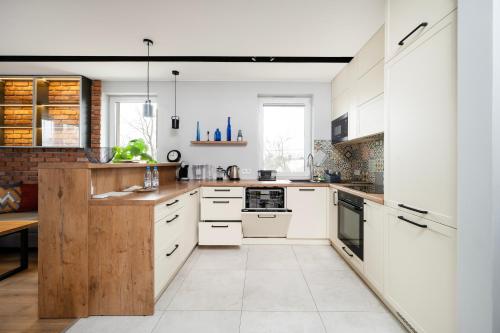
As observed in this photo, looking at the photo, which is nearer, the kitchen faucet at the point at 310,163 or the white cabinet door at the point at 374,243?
the white cabinet door at the point at 374,243

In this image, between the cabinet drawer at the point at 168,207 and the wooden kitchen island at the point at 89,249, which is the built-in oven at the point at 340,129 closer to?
the cabinet drawer at the point at 168,207

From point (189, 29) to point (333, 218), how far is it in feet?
8.85

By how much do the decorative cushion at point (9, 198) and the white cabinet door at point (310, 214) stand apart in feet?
11.8

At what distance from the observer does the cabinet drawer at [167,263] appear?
1926 millimetres

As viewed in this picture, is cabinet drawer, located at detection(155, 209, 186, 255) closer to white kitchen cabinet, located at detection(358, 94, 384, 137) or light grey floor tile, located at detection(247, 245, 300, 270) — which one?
light grey floor tile, located at detection(247, 245, 300, 270)

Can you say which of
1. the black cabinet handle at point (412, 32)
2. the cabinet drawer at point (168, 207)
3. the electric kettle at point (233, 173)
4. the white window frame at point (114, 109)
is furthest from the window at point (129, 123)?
the black cabinet handle at point (412, 32)

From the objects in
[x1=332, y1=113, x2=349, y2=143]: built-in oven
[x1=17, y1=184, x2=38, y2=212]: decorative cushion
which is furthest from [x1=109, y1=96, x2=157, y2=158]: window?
[x1=332, y1=113, x2=349, y2=143]: built-in oven

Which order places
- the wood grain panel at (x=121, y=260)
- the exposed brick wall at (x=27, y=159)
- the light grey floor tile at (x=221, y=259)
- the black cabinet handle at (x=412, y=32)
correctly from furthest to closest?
1. the exposed brick wall at (x=27, y=159)
2. the light grey floor tile at (x=221, y=259)
3. the wood grain panel at (x=121, y=260)
4. the black cabinet handle at (x=412, y=32)

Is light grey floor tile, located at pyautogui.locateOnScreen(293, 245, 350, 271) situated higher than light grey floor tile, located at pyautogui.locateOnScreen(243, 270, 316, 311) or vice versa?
light grey floor tile, located at pyautogui.locateOnScreen(293, 245, 350, 271)

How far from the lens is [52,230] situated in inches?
68.1

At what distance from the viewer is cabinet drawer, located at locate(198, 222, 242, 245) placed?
125 inches

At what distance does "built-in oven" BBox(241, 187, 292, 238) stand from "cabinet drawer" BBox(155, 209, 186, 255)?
0.94m

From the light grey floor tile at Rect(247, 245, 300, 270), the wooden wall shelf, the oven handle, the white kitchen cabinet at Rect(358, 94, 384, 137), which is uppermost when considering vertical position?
the white kitchen cabinet at Rect(358, 94, 384, 137)

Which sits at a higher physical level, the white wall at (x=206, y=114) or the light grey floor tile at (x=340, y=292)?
the white wall at (x=206, y=114)
